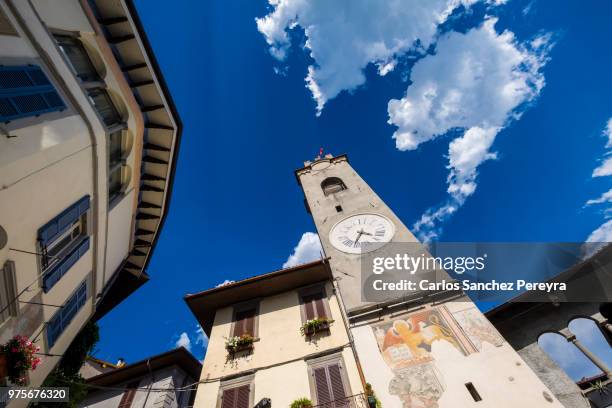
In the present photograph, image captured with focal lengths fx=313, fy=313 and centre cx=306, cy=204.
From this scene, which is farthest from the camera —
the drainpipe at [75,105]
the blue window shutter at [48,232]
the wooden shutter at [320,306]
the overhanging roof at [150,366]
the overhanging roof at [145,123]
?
the overhanging roof at [150,366]

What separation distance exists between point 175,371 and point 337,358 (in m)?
5.97

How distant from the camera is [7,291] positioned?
6.01 meters

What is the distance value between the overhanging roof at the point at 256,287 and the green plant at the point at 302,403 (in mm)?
4505

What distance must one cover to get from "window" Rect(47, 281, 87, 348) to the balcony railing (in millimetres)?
6645

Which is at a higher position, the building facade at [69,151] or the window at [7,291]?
the building facade at [69,151]

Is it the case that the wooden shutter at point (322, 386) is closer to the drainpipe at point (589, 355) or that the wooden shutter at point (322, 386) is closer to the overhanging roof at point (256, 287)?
the overhanging roof at point (256, 287)

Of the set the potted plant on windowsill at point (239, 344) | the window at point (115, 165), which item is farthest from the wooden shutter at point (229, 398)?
the window at point (115, 165)

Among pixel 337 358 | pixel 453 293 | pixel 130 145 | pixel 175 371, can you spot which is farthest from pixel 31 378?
pixel 453 293

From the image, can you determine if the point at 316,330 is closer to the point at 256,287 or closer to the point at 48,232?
the point at 256,287

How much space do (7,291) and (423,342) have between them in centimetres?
959

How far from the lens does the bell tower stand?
11.8 meters

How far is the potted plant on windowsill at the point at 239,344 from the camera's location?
32.4 ft

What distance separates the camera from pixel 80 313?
8.98 m

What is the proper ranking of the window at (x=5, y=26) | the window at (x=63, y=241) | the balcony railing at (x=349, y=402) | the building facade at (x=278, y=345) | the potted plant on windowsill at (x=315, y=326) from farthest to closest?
the potted plant on windowsill at (x=315, y=326) < the building facade at (x=278, y=345) < the balcony railing at (x=349, y=402) < the window at (x=63, y=241) < the window at (x=5, y=26)
